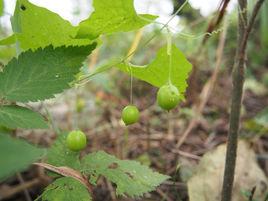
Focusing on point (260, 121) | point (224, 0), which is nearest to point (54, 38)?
point (224, 0)

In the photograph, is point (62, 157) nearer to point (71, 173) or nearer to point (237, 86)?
point (71, 173)

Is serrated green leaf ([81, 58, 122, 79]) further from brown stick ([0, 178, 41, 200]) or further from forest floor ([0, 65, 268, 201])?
brown stick ([0, 178, 41, 200])

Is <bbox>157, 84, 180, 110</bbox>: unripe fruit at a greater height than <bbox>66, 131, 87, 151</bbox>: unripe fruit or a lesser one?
greater

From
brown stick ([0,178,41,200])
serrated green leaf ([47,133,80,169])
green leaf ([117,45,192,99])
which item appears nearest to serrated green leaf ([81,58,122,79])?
green leaf ([117,45,192,99])

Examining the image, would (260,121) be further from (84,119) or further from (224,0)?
(84,119)

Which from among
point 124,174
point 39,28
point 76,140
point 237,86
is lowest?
point 124,174

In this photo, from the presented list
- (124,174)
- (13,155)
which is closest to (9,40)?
(124,174)
